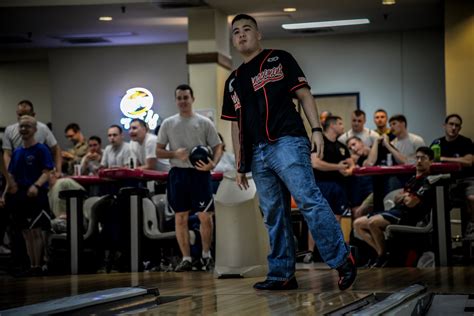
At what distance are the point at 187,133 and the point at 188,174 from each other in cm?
37

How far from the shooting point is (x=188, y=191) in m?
8.19

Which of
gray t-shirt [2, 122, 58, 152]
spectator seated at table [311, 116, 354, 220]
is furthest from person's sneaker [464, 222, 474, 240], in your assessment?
gray t-shirt [2, 122, 58, 152]

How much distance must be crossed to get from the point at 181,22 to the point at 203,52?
170 cm

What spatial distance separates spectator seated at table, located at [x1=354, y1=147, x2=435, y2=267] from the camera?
800 centimetres

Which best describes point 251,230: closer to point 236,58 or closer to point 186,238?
point 186,238

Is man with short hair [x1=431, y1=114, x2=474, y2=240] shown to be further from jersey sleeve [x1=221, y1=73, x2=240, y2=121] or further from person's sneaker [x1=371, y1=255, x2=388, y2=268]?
jersey sleeve [x1=221, y1=73, x2=240, y2=121]

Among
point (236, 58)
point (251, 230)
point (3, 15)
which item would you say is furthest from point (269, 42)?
point (251, 230)

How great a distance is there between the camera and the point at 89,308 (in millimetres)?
4262

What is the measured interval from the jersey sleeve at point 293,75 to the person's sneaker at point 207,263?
3.14 meters

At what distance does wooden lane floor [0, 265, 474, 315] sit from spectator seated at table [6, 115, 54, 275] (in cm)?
161

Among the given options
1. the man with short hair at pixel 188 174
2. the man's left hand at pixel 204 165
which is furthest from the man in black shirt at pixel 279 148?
the man with short hair at pixel 188 174

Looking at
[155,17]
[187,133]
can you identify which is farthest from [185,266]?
[155,17]

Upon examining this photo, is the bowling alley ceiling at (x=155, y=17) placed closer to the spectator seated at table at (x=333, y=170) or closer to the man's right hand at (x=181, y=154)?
the spectator seated at table at (x=333, y=170)

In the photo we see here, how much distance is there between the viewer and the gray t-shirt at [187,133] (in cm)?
828
